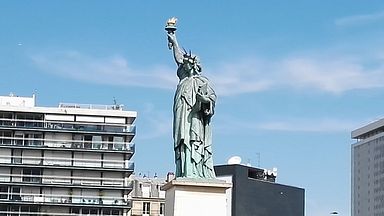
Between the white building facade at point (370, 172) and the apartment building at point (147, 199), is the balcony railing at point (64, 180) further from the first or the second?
the white building facade at point (370, 172)

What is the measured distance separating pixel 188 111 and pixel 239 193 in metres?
107

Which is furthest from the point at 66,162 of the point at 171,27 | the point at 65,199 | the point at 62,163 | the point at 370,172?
the point at 370,172

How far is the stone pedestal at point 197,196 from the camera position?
18859mm

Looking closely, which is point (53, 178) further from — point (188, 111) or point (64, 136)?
point (188, 111)

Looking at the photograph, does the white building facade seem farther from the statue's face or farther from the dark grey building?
the statue's face

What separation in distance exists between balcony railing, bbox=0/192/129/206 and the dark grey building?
26517 millimetres

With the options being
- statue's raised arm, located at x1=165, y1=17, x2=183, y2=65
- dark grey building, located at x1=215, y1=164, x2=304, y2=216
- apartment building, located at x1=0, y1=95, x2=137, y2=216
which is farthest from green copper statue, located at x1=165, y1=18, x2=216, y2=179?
dark grey building, located at x1=215, y1=164, x2=304, y2=216

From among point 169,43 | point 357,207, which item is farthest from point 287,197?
point 169,43

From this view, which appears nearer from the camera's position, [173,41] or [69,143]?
[173,41]

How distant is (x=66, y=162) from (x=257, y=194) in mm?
38718

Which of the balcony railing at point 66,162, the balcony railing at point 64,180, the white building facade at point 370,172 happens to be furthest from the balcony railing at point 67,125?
the white building facade at point 370,172

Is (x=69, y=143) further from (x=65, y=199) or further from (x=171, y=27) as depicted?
(x=171, y=27)

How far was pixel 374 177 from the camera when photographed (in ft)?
614

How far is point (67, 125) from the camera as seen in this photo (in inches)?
3780
